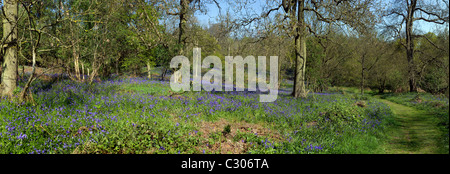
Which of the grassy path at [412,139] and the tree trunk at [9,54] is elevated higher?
the tree trunk at [9,54]

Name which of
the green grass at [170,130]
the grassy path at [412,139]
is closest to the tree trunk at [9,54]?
the green grass at [170,130]

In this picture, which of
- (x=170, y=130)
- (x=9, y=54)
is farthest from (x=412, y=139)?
(x=9, y=54)

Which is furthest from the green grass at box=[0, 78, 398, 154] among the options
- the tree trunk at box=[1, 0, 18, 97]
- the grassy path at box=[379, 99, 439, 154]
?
the tree trunk at box=[1, 0, 18, 97]

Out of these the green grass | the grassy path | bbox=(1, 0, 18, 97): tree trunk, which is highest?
bbox=(1, 0, 18, 97): tree trunk

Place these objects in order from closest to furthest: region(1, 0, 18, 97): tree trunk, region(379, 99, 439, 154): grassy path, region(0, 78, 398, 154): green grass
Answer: region(0, 78, 398, 154): green grass
region(379, 99, 439, 154): grassy path
region(1, 0, 18, 97): tree trunk

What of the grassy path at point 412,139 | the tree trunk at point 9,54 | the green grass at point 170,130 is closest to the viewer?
the green grass at point 170,130

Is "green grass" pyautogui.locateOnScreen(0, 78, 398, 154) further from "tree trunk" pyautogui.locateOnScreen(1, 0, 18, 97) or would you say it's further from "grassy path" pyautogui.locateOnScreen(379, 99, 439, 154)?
"tree trunk" pyautogui.locateOnScreen(1, 0, 18, 97)

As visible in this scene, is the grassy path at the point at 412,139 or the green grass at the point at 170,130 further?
the grassy path at the point at 412,139

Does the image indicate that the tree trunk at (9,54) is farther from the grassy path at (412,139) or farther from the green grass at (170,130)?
the grassy path at (412,139)

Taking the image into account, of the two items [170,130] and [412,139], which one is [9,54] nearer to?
[170,130]

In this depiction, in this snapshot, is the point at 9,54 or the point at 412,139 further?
the point at 9,54

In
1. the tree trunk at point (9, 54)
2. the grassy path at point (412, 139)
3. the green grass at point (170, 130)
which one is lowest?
the grassy path at point (412, 139)

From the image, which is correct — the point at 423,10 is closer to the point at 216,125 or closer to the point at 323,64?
the point at 323,64

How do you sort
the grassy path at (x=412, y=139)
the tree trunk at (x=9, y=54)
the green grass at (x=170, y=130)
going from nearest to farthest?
the green grass at (x=170, y=130)
the grassy path at (x=412, y=139)
the tree trunk at (x=9, y=54)
